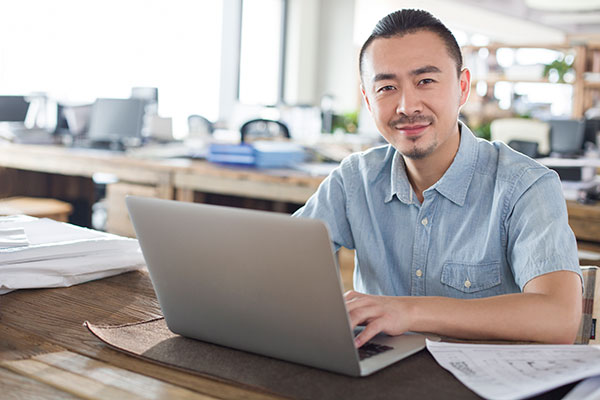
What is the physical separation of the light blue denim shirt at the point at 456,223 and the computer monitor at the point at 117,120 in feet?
9.16

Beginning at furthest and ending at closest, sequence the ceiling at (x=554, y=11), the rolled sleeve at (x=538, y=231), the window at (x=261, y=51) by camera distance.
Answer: the window at (x=261, y=51)
the ceiling at (x=554, y=11)
the rolled sleeve at (x=538, y=231)

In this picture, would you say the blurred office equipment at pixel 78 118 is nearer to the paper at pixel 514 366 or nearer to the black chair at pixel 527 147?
the black chair at pixel 527 147

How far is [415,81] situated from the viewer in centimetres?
133

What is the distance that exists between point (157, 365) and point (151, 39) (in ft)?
21.3

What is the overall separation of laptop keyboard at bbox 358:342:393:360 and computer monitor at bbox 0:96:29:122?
3938 millimetres

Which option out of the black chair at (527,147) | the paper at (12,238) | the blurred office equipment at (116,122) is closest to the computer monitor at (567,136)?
the black chair at (527,147)

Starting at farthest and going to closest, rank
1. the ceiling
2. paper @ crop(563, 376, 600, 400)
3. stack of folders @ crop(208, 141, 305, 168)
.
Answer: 1. the ceiling
2. stack of folders @ crop(208, 141, 305, 168)
3. paper @ crop(563, 376, 600, 400)

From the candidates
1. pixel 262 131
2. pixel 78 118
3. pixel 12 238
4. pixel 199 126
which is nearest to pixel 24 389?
pixel 12 238

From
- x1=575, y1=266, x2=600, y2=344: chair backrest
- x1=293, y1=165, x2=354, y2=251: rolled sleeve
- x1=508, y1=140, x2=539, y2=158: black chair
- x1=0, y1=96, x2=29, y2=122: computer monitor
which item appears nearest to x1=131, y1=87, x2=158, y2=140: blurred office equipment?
x1=0, y1=96, x2=29, y2=122: computer monitor

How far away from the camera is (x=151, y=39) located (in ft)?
22.7

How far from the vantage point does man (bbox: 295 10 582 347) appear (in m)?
1.22

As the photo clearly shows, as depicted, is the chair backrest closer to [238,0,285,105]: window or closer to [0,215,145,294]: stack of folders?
[0,215,145,294]: stack of folders

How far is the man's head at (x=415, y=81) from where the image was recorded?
1325 mm

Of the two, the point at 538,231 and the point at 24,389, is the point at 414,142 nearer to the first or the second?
the point at 538,231
